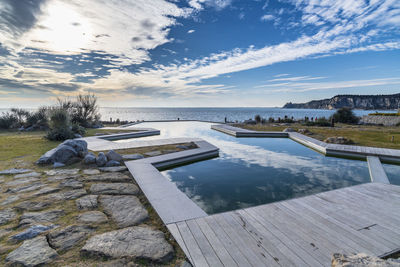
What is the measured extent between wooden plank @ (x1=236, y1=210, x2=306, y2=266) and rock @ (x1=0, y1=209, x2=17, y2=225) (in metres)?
3.10

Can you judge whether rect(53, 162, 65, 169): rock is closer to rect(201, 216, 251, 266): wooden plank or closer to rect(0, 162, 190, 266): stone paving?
rect(0, 162, 190, 266): stone paving

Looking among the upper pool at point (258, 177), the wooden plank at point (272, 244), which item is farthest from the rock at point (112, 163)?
the wooden plank at point (272, 244)

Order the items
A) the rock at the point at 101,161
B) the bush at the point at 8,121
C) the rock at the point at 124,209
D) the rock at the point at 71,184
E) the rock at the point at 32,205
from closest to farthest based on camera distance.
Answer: the rock at the point at 124,209 < the rock at the point at 32,205 < the rock at the point at 71,184 < the rock at the point at 101,161 < the bush at the point at 8,121

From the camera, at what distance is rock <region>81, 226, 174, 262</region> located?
1.81 meters

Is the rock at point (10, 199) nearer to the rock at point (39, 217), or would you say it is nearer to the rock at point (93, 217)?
the rock at point (39, 217)

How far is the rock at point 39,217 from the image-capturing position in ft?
7.61

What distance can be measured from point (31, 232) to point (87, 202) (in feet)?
2.71

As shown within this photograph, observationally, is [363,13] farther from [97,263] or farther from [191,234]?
[97,263]

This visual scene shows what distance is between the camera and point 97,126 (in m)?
15.4

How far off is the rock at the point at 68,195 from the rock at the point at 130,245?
139cm

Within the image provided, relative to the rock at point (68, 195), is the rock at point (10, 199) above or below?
above

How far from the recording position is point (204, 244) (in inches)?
78.8

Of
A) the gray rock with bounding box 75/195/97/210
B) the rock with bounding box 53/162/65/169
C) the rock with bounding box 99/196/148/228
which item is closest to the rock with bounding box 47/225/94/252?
the rock with bounding box 99/196/148/228

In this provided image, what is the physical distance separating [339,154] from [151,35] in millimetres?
11787
